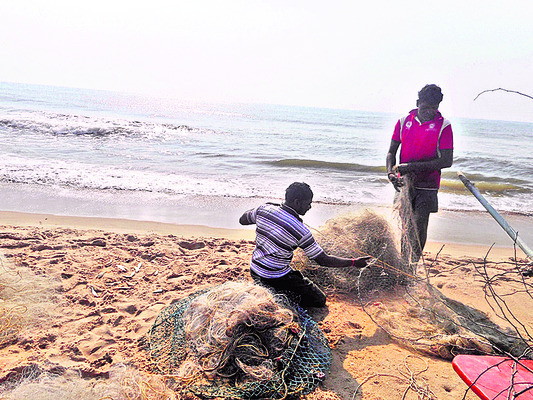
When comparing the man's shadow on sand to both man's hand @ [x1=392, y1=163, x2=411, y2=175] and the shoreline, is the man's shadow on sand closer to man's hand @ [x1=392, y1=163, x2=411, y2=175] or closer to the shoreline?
man's hand @ [x1=392, y1=163, x2=411, y2=175]

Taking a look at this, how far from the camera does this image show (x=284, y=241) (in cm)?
305

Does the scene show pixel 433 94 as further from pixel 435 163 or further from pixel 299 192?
pixel 299 192

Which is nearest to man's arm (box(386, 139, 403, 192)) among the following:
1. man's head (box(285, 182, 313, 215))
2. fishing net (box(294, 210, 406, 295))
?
fishing net (box(294, 210, 406, 295))

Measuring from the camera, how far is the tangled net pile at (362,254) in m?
3.96

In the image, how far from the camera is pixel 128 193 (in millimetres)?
8391

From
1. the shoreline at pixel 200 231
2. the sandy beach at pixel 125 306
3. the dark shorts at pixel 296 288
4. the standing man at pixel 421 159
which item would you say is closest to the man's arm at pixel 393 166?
the standing man at pixel 421 159

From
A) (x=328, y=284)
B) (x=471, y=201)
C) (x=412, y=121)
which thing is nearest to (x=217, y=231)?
(x=328, y=284)

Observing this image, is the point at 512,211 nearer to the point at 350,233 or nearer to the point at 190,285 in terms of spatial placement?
the point at 350,233

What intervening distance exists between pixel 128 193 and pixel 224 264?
468 centimetres

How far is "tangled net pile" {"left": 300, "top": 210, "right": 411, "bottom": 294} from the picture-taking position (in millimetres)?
3961

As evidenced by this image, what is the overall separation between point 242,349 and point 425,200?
7.73 ft

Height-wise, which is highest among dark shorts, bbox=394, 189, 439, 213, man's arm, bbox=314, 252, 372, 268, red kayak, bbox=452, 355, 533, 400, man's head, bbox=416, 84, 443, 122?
man's head, bbox=416, 84, 443, 122

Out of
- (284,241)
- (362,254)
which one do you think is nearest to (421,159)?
(362,254)

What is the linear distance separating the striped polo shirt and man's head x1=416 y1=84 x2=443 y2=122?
5.45 ft
